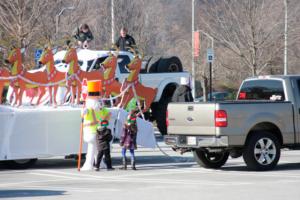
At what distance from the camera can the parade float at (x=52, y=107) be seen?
17.8 meters

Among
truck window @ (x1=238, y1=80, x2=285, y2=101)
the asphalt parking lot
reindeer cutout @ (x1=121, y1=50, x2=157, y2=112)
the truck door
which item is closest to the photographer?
the asphalt parking lot

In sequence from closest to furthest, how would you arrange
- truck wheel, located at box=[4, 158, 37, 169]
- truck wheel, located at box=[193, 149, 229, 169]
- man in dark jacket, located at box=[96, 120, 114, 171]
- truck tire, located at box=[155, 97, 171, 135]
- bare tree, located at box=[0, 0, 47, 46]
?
man in dark jacket, located at box=[96, 120, 114, 171] → truck wheel, located at box=[193, 149, 229, 169] → truck wheel, located at box=[4, 158, 37, 169] → truck tire, located at box=[155, 97, 171, 135] → bare tree, located at box=[0, 0, 47, 46]

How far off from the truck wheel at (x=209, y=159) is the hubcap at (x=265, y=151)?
1.17 meters

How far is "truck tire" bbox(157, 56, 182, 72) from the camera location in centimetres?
2650

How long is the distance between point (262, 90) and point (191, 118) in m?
2.09

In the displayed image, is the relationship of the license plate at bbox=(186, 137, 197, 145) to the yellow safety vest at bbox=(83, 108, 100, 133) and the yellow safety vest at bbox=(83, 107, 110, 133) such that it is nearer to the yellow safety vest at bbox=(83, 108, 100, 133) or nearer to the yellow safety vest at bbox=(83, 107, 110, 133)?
the yellow safety vest at bbox=(83, 107, 110, 133)

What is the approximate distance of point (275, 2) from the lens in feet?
145

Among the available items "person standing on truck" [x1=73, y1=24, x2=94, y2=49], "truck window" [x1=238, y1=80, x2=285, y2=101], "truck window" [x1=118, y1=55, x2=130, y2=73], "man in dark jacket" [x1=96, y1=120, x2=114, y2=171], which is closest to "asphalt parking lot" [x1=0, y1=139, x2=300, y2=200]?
"man in dark jacket" [x1=96, y1=120, x2=114, y2=171]

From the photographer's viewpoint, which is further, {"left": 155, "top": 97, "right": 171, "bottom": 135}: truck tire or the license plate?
{"left": 155, "top": 97, "right": 171, "bottom": 135}: truck tire

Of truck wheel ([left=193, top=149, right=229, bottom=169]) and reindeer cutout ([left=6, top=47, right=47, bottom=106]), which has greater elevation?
reindeer cutout ([left=6, top=47, right=47, bottom=106])

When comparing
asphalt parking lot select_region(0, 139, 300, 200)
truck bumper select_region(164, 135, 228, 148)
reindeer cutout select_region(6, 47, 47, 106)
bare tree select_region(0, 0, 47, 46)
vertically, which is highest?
bare tree select_region(0, 0, 47, 46)

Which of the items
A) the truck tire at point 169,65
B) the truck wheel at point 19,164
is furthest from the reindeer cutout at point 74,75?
the truck tire at point 169,65

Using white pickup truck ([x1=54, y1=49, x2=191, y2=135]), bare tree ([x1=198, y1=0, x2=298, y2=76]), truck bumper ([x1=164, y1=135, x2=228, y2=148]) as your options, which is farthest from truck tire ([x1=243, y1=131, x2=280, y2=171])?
bare tree ([x1=198, y1=0, x2=298, y2=76])

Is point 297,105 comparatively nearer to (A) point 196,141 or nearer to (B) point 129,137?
(A) point 196,141
